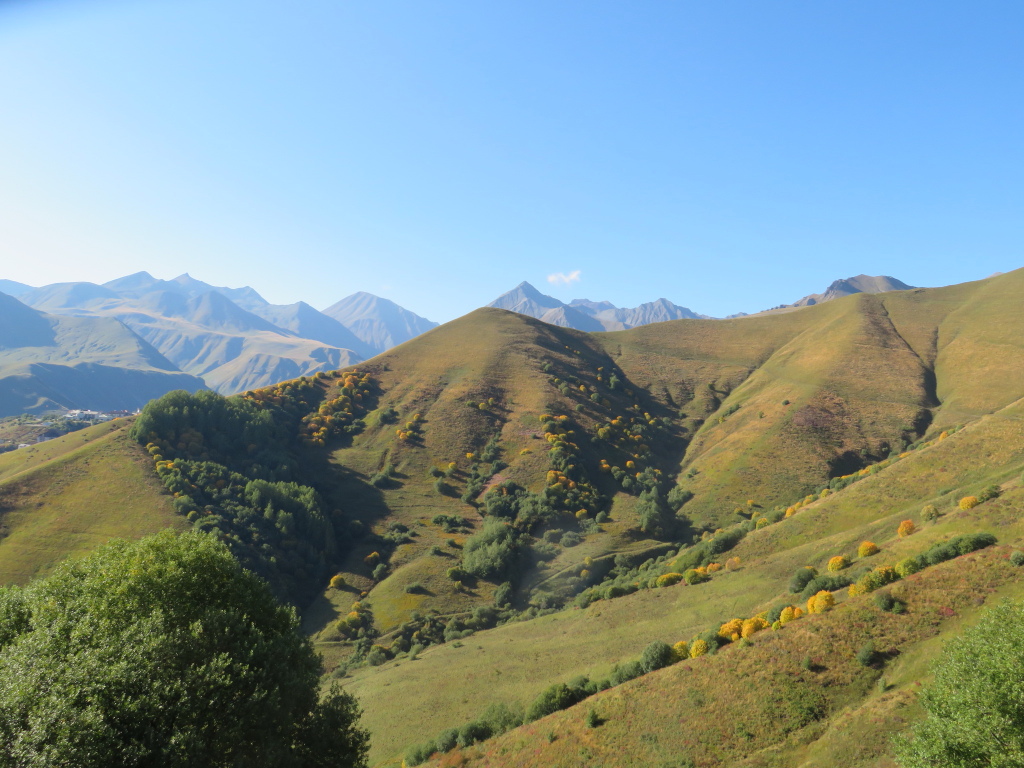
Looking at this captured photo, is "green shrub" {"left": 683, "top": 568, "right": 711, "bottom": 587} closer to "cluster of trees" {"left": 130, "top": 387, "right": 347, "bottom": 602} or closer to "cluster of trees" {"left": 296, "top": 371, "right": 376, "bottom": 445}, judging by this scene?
"cluster of trees" {"left": 130, "top": 387, "right": 347, "bottom": 602}

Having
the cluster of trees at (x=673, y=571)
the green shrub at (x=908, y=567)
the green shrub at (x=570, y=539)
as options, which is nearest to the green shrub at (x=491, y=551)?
the green shrub at (x=570, y=539)

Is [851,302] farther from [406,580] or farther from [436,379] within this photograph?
[406,580]

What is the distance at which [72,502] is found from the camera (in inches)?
2874

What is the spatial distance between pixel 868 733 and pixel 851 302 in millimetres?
179641

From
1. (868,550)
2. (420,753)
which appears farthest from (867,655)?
(420,753)

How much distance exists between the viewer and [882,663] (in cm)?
2844

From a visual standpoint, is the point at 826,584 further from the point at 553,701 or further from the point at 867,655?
the point at 553,701

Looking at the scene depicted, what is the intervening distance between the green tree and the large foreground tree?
24226mm

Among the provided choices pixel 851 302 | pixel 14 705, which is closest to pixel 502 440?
pixel 14 705

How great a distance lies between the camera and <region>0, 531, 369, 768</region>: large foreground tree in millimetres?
15555

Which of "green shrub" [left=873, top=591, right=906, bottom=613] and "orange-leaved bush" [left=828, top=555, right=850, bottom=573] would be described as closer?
"green shrub" [left=873, top=591, right=906, bottom=613]

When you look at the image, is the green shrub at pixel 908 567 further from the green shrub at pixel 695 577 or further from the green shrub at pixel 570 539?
the green shrub at pixel 570 539

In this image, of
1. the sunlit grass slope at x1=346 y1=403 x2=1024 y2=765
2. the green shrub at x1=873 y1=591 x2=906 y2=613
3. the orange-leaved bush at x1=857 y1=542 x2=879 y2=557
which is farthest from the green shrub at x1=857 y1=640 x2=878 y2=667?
the orange-leaved bush at x1=857 y1=542 x2=879 y2=557

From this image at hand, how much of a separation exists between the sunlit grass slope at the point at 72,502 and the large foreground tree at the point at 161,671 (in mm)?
54901
